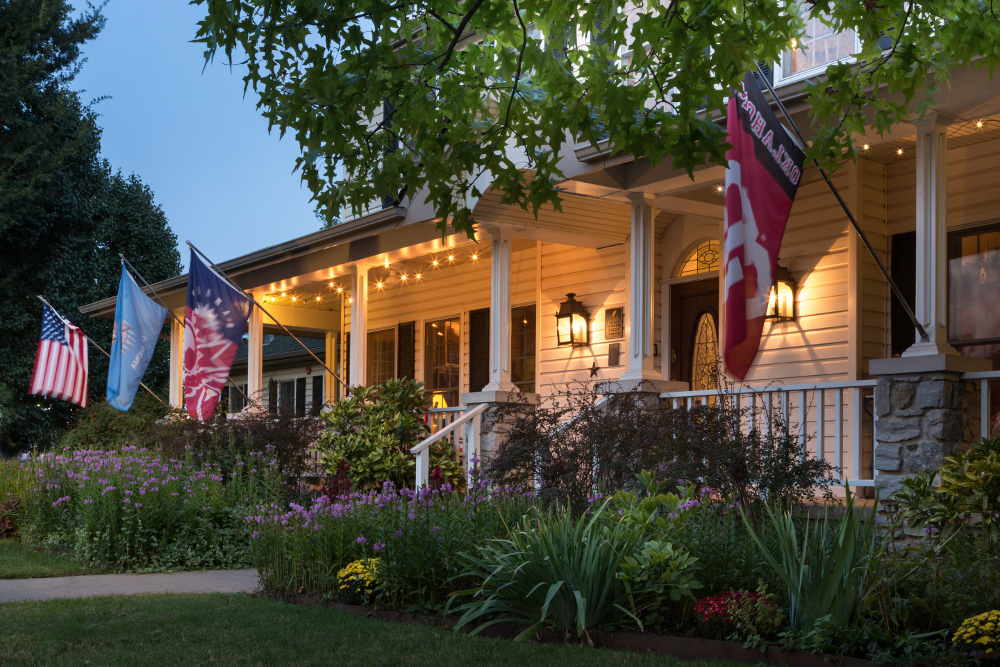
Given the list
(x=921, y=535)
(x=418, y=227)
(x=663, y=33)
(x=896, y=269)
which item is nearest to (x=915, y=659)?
(x=921, y=535)

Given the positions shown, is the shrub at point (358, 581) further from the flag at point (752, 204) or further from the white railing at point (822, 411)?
the white railing at point (822, 411)

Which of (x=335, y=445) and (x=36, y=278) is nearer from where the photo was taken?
(x=335, y=445)

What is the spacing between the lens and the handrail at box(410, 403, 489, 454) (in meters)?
9.42

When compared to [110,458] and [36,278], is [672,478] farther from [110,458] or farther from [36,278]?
[36,278]

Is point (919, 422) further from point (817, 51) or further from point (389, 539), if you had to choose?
point (389, 539)

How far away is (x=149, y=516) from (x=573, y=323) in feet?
18.1

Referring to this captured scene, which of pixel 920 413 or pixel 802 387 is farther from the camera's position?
pixel 802 387

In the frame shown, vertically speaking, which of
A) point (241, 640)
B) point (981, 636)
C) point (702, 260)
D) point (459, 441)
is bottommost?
point (241, 640)

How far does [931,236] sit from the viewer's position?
7062 mm

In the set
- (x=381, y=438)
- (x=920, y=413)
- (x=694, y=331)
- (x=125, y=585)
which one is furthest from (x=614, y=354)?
(x=125, y=585)

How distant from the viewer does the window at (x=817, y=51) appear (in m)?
8.30

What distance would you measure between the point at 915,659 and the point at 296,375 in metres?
21.2

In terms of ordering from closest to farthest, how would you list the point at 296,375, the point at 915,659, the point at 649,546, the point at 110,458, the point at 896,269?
the point at 915,659, the point at 649,546, the point at 896,269, the point at 110,458, the point at 296,375

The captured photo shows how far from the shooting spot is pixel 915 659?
4215mm
